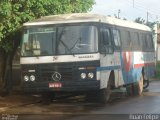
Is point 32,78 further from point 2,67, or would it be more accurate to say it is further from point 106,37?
point 2,67

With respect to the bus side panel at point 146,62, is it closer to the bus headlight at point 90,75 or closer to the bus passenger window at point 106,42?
the bus passenger window at point 106,42

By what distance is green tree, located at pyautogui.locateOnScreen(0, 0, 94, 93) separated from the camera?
2018 cm

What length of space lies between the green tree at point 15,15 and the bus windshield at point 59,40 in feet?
3.81

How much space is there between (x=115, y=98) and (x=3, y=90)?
4825 mm

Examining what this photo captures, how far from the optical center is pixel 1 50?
→ 75.4 ft

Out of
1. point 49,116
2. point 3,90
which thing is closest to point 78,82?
point 49,116

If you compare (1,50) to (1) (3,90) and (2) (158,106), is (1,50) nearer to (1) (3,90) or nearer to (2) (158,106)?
(1) (3,90)

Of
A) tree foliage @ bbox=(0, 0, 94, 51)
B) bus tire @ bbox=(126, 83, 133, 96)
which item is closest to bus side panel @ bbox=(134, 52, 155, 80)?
bus tire @ bbox=(126, 83, 133, 96)

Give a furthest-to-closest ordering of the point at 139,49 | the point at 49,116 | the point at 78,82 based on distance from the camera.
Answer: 1. the point at 139,49
2. the point at 78,82
3. the point at 49,116

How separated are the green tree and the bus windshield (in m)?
1.16

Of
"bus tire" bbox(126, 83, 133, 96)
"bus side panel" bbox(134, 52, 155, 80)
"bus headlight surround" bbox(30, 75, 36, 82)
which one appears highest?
"bus side panel" bbox(134, 52, 155, 80)

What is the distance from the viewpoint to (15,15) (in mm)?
20750

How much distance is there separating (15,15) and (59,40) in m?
2.55

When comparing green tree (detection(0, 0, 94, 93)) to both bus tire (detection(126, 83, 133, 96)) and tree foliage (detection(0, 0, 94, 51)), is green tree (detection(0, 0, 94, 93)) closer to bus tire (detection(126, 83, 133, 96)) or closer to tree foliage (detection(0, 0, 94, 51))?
tree foliage (detection(0, 0, 94, 51))
